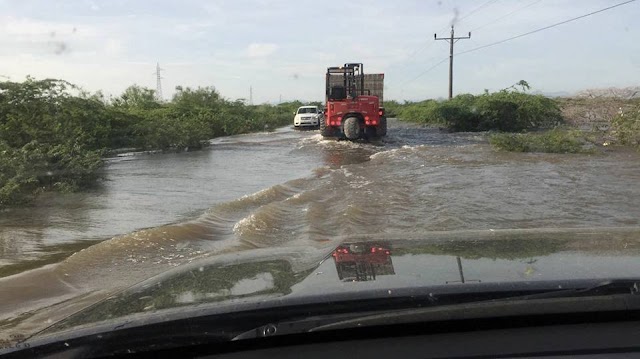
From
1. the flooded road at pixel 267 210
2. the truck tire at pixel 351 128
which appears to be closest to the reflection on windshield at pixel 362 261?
the flooded road at pixel 267 210

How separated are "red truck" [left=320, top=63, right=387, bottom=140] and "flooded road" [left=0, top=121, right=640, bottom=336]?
6334mm

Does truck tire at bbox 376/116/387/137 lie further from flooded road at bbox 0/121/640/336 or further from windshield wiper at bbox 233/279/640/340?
windshield wiper at bbox 233/279/640/340

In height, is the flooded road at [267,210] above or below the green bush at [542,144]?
below

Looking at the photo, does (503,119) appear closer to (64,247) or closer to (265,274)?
(64,247)

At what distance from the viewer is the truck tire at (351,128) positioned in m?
25.2

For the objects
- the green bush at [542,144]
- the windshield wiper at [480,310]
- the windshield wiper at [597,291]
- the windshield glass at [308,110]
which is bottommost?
the green bush at [542,144]

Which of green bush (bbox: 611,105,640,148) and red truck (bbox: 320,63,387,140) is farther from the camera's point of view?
red truck (bbox: 320,63,387,140)

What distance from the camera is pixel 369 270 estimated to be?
2588 millimetres

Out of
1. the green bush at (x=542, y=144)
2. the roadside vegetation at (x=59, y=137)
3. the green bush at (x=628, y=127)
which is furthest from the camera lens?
the green bush at (x=628, y=127)

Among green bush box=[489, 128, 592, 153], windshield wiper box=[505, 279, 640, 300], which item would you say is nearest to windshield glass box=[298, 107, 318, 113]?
green bush box=[489, 128, 592, 153]

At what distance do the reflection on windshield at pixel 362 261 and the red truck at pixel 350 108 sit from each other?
22.0 m

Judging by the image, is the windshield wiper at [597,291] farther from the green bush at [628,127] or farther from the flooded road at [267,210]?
the green bush at [628,127]

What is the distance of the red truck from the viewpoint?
82.9 ft

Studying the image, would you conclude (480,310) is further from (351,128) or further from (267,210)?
(351,128)
